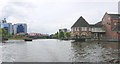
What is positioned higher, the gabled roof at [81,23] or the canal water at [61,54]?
the gabled roof at [81,23]

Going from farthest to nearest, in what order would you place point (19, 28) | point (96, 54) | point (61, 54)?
1. point (19, 28)
2. point (61, 54)
3. point (96, 54)

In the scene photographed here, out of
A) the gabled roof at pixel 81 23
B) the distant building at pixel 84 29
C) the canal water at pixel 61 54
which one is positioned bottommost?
the canal water at pixel 61 54

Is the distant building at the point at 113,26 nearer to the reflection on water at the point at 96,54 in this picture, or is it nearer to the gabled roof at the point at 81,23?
the gabled roof at the point at 81,23

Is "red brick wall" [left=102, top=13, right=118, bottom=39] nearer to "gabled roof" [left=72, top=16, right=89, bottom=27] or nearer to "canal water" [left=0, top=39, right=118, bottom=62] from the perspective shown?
"gabled roof" [left=72, top=16, right=89, bottom=27]

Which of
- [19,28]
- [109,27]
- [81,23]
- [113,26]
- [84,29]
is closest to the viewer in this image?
[113,26]

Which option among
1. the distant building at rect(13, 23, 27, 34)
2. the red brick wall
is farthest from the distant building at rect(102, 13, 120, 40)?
the distant building at rect(13, 23, 27, 34)

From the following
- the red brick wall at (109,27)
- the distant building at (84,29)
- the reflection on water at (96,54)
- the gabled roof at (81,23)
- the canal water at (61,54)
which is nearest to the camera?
the reflection on water at (96,54)

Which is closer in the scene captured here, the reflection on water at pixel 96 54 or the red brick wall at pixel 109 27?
the reflection on water at pixel 96 54

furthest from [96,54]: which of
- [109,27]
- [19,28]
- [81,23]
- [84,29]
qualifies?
[19,28]

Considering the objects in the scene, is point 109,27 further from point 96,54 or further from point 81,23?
point 96,54

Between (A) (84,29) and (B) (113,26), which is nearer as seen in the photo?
(B) (113,26)

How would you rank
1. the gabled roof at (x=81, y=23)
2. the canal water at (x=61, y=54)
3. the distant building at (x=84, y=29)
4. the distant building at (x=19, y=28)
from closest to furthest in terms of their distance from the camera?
the canal water at (x=61, y=54)
the distant building at (x=84, y=29)
the gabled roof at (x=81, y=23)
the distant building at (x=19, y=28)

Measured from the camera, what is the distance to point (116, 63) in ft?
30.8

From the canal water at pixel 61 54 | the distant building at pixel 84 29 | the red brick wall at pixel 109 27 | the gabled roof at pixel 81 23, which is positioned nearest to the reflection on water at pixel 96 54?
the canal water at pixel 61 54
